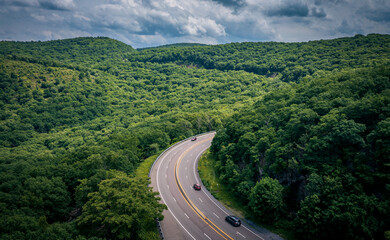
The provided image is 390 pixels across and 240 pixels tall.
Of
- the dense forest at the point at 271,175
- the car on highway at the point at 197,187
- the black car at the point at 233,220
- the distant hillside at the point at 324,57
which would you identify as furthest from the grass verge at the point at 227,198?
the distant hillside at the point at 324,57

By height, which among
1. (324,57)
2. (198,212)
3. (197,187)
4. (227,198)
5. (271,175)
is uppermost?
(324,57)

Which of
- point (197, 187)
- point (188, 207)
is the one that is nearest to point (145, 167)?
point (197, 187)

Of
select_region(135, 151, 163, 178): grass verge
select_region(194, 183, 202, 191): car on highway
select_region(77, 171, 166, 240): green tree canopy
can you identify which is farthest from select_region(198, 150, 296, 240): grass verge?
select_region(77, 171, 166, 240): green tree canopy

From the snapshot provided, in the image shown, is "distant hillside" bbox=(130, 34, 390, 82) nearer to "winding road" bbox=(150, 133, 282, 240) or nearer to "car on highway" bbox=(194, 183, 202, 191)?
"winding road" bbox=(150, 133, 282, 240)

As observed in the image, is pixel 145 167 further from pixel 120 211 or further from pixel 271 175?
pixel 271 175

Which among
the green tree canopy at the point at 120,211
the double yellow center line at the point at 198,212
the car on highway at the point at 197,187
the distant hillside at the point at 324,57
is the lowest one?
the double yellow center line at the point at 198,212

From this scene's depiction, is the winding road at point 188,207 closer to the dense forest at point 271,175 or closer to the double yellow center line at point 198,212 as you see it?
the double yellow center line at point 198,212

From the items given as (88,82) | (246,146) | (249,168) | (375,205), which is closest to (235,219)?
(249,168)
